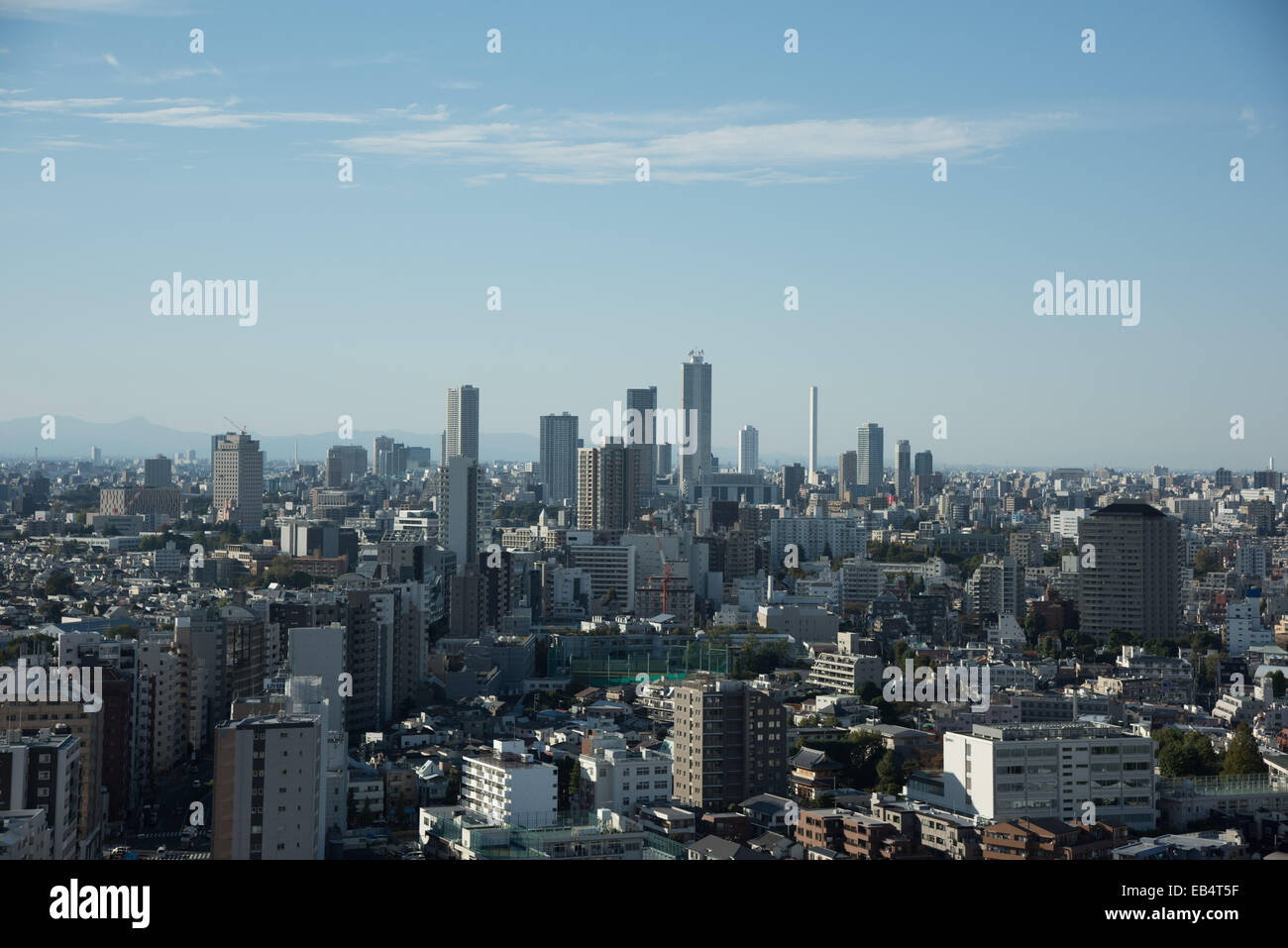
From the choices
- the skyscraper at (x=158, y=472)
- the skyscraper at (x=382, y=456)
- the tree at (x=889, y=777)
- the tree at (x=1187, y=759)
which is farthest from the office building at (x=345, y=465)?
the tree at (x=1187, y=759)

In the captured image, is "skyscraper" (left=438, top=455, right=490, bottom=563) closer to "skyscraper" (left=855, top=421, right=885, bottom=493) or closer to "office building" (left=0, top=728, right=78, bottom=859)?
"office building" (left=0, top=728, right=78, bottom=859)

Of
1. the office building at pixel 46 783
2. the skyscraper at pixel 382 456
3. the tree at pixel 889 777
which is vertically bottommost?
the tree at pixel 889 777

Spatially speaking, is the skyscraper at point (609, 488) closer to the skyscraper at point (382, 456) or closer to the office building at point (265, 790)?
the skyscraper at point (382, 456)

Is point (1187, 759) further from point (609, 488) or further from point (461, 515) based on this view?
point (609, 488)

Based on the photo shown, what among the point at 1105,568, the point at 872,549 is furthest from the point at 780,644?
the point at 872,549

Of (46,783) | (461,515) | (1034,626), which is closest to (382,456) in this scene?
(461,515)

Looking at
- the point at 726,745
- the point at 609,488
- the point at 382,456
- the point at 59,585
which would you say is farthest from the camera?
the point at 382,456
